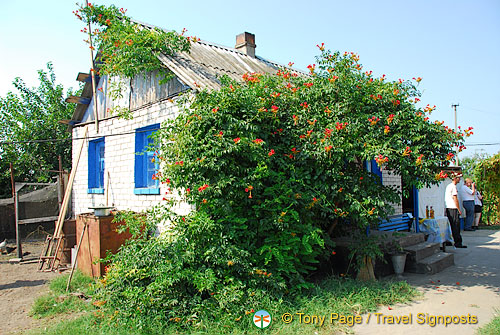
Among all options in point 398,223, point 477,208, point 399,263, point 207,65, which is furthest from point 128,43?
point 477,208

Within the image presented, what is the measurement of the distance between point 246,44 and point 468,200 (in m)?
9.47

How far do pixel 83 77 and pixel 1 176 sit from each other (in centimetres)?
733

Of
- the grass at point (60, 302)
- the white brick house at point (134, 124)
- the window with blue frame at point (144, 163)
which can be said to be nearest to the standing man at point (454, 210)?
the white brick house at point (134, 124)

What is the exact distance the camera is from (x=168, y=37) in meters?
7.52

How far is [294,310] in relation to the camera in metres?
4.94

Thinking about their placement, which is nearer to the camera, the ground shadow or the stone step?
the ground shadow

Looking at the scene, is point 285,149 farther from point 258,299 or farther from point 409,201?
point 409,201

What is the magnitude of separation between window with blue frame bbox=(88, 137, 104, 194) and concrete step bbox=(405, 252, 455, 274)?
7.34 meters

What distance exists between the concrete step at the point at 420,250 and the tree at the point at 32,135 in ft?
40.5

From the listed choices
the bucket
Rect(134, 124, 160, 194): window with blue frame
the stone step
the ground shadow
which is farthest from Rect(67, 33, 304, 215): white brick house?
the stone step

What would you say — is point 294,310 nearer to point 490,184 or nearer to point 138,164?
point 138,164

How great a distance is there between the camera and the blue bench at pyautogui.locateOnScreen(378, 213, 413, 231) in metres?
9.06

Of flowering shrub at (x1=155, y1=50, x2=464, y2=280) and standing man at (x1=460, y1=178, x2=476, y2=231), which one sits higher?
flowering shrub at (x1=155, y1=50, x2=464, y2=280)

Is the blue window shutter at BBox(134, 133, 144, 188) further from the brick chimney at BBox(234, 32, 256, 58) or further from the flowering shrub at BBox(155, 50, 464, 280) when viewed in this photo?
the brick chimney at BBox(234, 32, 256, 58)
